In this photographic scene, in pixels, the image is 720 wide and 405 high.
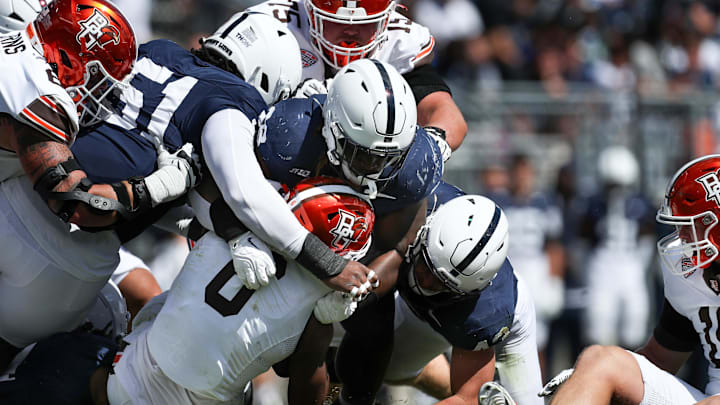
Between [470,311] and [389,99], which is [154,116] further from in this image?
[470,311]

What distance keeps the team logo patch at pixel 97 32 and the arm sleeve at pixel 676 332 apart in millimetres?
2626

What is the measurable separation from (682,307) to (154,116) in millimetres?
2373

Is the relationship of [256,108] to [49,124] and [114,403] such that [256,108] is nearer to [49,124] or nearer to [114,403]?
[49,124]

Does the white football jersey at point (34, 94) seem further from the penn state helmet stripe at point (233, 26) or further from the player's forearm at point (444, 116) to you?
the player's forearm at point (444, 116)

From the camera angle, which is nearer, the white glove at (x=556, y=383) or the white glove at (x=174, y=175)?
the white glove at (x=174, y=175)

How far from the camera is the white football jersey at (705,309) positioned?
13.1 feet

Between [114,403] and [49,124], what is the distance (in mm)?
1105

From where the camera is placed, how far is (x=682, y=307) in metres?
4.14

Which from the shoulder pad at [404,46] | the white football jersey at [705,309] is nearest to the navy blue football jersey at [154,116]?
the shoulder pad at [404,46]

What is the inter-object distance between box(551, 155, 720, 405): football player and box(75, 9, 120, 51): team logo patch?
2.26m

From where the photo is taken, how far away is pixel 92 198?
3582 mm

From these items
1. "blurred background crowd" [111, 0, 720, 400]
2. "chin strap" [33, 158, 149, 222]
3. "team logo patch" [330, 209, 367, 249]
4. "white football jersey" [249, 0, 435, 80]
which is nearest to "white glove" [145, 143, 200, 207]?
"chin strap" [33, 158, 149, 222]

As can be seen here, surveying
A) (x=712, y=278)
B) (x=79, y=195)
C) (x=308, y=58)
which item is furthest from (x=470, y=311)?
(x=79, y=195)

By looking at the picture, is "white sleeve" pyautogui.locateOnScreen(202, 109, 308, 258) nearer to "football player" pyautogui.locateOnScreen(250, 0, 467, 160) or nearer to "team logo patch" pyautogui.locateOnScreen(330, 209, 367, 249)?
"team logo patch" pyautogui.locateOnScreen(330, 209, 367, 249)
